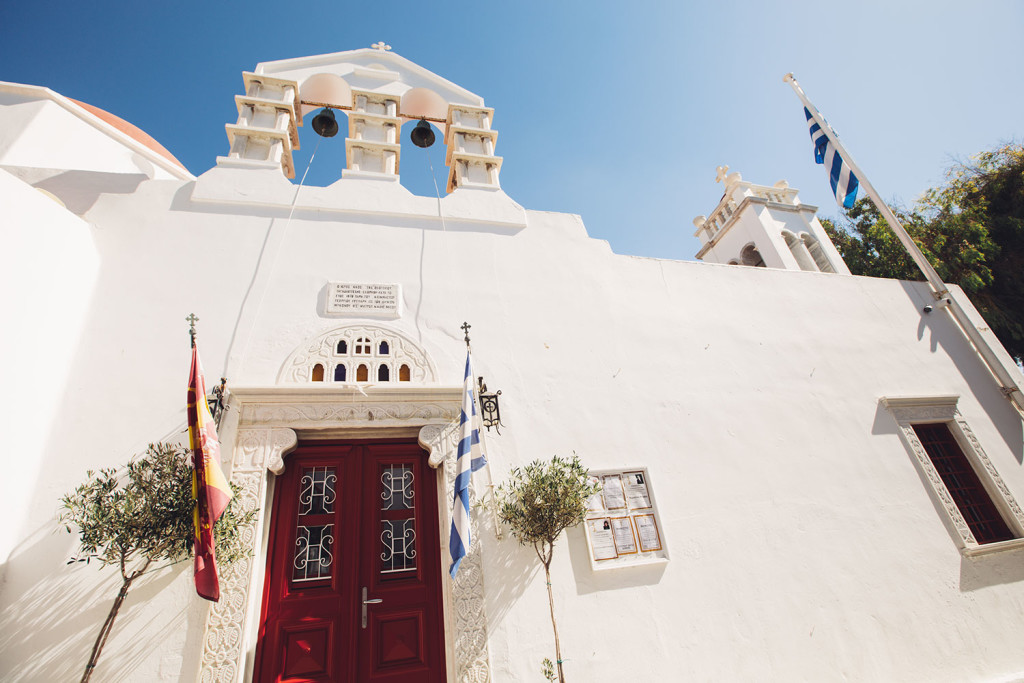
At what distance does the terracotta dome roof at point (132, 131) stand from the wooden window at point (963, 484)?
40.4ft

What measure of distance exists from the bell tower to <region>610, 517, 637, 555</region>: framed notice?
18.5ft

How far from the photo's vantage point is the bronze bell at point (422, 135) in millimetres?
5945

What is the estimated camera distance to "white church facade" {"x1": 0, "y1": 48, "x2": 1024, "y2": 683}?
3168 millimetres

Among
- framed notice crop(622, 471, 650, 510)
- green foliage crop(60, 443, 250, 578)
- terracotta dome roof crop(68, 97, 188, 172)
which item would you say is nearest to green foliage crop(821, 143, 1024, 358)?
framed notice crop(622, 471, 650, 510)

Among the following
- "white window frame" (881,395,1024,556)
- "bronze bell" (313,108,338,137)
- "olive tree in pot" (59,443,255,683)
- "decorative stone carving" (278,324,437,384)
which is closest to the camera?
"olive tree in pot" (59,443,255,683)

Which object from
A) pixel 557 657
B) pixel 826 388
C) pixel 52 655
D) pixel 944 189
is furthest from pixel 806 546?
pixel 944 189

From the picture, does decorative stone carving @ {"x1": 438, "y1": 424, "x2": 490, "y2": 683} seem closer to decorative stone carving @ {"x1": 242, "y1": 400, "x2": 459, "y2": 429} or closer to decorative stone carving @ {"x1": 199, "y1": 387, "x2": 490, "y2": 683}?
decorative stone carving @ {"x1": 199, "y1": 387, "x2": 490, "y2": 683}

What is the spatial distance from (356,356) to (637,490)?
9.00ft

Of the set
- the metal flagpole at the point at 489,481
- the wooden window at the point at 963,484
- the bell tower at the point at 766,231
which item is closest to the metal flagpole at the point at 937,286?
the bell tower at the point at 766,231

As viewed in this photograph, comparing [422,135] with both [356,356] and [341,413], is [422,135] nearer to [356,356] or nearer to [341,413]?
[356,356]

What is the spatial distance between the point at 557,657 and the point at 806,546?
2632 millimetres

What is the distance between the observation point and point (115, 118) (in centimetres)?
805

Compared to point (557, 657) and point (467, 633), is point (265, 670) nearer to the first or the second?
point (467, 633)

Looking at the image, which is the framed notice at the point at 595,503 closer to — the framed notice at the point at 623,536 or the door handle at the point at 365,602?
the framed notice at the point at 623,536
